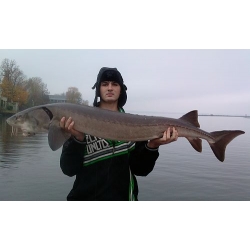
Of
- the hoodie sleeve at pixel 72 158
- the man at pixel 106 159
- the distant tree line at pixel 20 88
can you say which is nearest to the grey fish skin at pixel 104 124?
the man at pixel 106 159

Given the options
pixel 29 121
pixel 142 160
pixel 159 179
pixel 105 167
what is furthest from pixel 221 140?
pixel 159 179

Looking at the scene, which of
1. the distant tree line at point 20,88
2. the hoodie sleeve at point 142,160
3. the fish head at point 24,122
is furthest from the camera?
the distant tree line at point 20,88

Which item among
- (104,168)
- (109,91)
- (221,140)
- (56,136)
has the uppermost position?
(109,91)

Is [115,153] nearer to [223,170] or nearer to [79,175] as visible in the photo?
[79,175]

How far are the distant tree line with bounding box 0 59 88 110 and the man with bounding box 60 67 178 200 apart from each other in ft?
159

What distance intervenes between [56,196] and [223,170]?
10821mm

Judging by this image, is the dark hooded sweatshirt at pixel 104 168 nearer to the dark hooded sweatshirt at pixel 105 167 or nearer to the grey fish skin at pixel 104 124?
the dark hooded sweatshirt at pixel 105 167

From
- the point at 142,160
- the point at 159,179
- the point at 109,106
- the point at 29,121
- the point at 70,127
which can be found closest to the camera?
the point at 142,160

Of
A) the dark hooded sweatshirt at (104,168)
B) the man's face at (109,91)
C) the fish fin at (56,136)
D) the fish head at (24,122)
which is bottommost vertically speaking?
the dark hooded sweatshirt at (104,168)

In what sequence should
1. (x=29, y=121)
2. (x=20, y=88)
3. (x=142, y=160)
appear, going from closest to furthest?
1. (x=142, y=160)
2. (x=29, y=121)
3. (x=20, y=88)

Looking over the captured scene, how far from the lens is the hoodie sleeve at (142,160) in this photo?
11.2 ft

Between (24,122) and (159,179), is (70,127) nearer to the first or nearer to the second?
(24,122)

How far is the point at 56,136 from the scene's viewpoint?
11.9ft

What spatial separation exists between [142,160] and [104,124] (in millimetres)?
716
